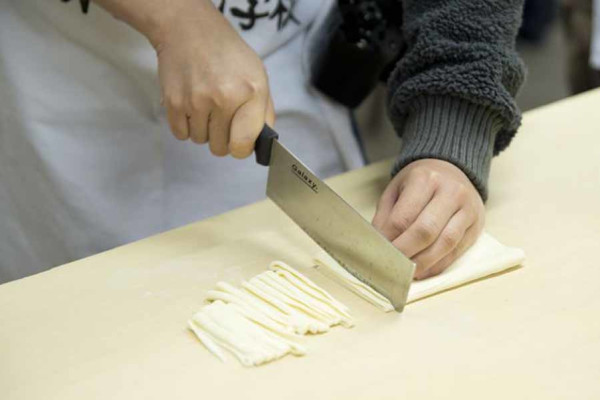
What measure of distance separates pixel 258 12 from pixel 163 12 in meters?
0.17

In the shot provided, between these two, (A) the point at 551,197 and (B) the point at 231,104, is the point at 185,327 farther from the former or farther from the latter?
(A) the point at 551,197

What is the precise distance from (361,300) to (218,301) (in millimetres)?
138

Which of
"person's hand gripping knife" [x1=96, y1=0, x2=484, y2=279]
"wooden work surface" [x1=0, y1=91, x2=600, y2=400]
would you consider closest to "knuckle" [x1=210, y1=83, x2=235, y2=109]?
"person's hand gripping knife" [x1=96, y1=0, x2=484, y2=279]

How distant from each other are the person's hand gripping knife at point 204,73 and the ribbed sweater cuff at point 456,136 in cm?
17

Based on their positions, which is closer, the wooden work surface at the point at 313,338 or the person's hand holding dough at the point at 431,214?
the wooden work surface at the point at 313,338

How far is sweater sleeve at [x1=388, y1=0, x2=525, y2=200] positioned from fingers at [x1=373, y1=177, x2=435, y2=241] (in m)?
0.06

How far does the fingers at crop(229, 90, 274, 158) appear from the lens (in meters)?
0.89

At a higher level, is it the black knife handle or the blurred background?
the black knife handle

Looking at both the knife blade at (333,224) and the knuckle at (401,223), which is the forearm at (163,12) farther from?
the knuckle at (401,223)

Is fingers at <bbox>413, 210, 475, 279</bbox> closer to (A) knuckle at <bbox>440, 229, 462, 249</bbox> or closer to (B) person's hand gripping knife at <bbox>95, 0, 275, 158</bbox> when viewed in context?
(A) knuckle at <bbox>440, 229, 462, 249</bbox>

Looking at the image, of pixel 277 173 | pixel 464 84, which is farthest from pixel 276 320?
pixel 464 84

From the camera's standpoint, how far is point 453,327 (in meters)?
0.78

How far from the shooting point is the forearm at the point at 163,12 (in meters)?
0.92

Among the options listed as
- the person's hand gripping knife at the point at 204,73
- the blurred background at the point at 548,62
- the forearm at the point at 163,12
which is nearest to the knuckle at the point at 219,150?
the person's hand gripping knife at the point at 204,73
